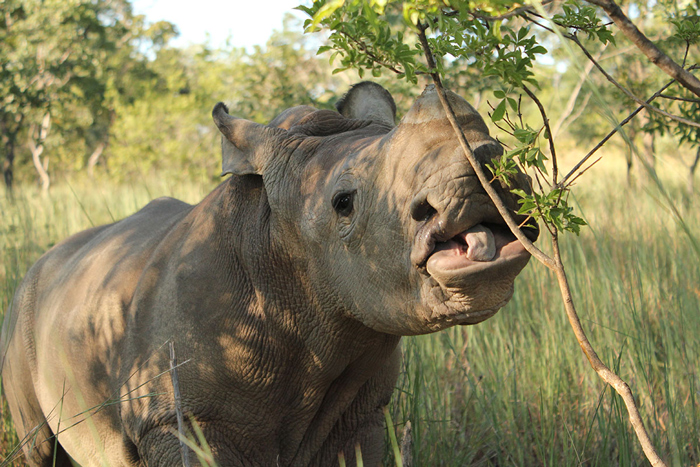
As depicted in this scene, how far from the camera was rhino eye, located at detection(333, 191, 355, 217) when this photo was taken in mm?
2046

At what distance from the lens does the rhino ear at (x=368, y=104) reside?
2.74 meters

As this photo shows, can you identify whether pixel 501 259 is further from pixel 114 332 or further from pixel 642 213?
pixel 642 213

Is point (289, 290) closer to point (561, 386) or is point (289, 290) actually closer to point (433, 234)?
point (433, 234)

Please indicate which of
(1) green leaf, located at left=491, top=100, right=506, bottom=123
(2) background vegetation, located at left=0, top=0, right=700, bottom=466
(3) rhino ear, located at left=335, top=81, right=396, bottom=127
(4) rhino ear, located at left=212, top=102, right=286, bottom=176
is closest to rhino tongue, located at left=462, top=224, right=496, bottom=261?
(1) green leaf, located at left=491, top=100, right=506, bottom=123

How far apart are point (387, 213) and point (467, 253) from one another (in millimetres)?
313

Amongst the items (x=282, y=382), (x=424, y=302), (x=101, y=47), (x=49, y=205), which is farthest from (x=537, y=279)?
(x=101, y=47)

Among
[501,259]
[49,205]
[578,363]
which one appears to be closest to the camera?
[501,259]

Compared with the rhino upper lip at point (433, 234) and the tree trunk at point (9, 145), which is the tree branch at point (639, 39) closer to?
the rhino upper lip at point (433, 234)

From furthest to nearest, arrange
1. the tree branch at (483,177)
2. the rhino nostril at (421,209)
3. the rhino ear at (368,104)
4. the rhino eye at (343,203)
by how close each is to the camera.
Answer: the rhino ear at (368,104) < the rhino eye at (343,203) < the rhino nostril at (421,209) < the tree branch at (483,177)

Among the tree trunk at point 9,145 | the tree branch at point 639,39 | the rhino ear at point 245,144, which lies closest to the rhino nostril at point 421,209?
the tree branch at point 639,39

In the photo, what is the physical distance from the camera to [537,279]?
5000mm

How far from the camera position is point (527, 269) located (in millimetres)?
5258

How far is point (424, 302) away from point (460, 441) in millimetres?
1918

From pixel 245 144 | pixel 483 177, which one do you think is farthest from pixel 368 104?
pixel 483 177
